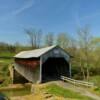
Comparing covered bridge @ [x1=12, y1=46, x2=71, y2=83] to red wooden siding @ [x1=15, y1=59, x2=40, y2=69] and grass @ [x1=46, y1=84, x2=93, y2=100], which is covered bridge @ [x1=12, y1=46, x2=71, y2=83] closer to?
red wooden siding @ [x1=15, y1=59, x2=40, y2=69]

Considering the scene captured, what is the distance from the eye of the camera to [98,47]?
1412 inches

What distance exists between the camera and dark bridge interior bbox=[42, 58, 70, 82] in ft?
85.6

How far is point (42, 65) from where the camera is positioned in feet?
89.6

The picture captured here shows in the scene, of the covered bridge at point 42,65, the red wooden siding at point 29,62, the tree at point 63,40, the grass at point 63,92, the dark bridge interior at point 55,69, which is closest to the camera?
the grass at point 63,92

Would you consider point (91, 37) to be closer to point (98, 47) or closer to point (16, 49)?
point (98, 47)

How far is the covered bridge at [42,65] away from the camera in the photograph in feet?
78.5

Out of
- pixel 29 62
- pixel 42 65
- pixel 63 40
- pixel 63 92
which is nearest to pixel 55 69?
pixel 42 65

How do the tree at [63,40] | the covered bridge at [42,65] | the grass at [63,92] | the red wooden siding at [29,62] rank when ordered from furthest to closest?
the tree at [63,40] < the red wooden siding at [29,62] < the covered bridge at [42,65] < the grass at [63,92]

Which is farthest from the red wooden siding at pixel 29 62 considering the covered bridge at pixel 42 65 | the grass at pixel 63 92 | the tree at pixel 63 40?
the tree at pixel 63 40

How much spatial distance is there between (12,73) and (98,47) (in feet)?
52.9

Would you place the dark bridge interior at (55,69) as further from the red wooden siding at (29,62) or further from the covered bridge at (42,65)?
the red wooden siding at (29,62)

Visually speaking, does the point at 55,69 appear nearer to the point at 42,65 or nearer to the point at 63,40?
the point at 42,65

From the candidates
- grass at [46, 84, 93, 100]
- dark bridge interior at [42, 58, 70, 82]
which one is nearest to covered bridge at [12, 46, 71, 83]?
dark bridge interior at [42, 58, 70, 82]

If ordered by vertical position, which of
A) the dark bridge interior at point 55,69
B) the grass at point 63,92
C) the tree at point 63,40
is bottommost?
the grass at point 63,92
